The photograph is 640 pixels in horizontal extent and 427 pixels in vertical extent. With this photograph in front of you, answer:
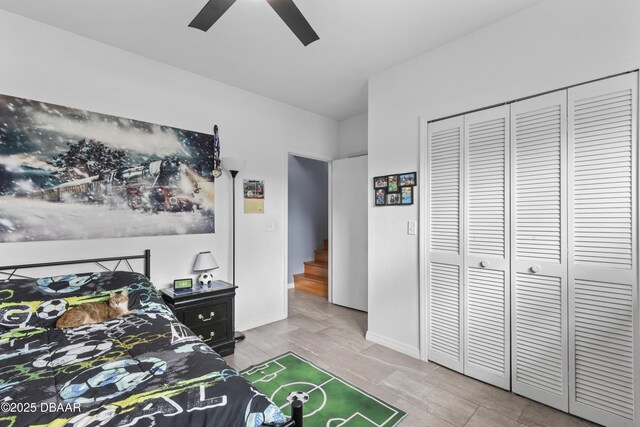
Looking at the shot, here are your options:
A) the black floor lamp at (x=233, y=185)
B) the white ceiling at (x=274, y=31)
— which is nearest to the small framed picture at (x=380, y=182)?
the white ceiling at (x=274, y=31)

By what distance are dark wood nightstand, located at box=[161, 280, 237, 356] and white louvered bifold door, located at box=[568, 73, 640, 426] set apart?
2.66 metres

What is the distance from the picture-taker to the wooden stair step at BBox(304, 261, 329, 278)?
496 centimetres

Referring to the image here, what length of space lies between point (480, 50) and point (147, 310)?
3169 mm

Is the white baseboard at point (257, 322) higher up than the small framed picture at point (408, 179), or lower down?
lower down

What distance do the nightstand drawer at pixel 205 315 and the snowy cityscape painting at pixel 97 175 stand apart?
765 millimetres

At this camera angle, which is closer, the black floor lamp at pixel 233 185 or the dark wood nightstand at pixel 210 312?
the dark wood nightstand at pixel 210 312

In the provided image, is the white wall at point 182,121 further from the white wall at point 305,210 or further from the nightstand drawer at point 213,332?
the white wall at point 305,210

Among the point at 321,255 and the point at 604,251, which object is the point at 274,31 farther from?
the point at 321,255

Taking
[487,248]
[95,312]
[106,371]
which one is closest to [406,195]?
[487,248]

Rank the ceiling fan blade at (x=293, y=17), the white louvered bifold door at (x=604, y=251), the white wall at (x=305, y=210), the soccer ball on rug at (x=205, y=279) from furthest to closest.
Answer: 1. the white wall at (x=305, y=210)
2. the soccer ball on rug at (x=205, y=279)
3. the white louvered bifold door at (x=604, y=251)
4. the ceiling fan blade at (x=293, y=17)

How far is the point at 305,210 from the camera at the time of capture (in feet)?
18.7

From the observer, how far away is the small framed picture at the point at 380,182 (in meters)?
2.95

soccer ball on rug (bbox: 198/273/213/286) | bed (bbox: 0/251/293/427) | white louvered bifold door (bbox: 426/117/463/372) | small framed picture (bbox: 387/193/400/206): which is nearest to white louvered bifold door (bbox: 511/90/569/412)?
white louvered bifold door (bbox: 426/117/463/372)

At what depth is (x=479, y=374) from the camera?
230 cm
